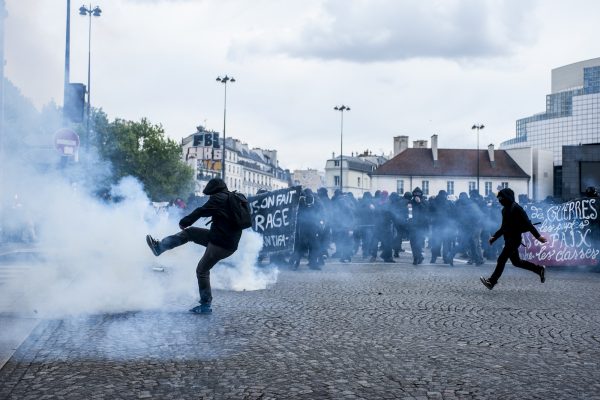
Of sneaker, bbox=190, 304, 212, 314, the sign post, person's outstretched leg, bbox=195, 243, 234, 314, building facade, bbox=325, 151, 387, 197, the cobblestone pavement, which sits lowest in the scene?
the cobblestone pavement

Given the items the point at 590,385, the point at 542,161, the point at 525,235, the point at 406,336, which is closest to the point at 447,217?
the point at 525,235

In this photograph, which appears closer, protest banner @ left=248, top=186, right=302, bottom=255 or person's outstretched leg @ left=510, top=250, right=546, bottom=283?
person's outstretched leg @ left=510, top=250, right=546, bottom=283

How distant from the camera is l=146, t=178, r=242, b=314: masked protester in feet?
28.1

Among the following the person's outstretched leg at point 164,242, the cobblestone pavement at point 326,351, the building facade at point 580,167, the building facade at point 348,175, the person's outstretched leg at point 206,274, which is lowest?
the cobblestone pavement at point 326,351

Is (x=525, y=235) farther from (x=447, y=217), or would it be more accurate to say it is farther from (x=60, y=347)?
(x=60, y=347)

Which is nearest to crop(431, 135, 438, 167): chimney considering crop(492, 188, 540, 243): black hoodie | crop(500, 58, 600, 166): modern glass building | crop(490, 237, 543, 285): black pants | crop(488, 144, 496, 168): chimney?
crop(488, 144, 496, 168): chimney

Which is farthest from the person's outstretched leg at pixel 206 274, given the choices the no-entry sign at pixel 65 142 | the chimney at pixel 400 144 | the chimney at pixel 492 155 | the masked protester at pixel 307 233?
the chimney at pixel 400 144

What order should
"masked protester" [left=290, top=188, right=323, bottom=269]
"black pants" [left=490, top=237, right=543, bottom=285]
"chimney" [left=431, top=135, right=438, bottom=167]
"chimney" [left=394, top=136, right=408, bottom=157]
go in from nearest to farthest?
1. "black pants" [left=490, top=237, right=543, bottom=285]
2. "masked protester" [left=290, top=188, right=323, bottom=269]
3. "chimney" [left=431, top=135, right=438, bottom=167]
4. "chimney" [left=394, top=136, right=408, bottom=157]

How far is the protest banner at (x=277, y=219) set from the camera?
1470 centimetres

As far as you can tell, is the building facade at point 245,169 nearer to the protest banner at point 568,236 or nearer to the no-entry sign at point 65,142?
the protest banner at point 568,236

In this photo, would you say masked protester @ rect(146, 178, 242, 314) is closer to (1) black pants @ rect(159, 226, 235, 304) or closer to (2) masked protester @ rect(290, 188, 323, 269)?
(1) black pants @ rect(159, 226, 235, 304)

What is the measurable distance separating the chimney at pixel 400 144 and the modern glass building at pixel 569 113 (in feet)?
128

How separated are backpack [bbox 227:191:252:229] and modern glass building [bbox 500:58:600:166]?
120 m

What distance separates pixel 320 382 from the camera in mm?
5105
